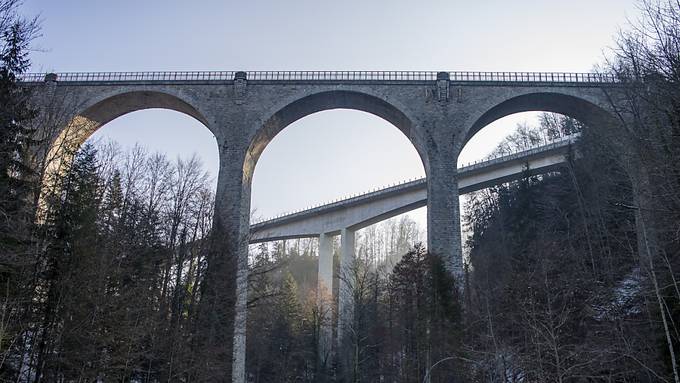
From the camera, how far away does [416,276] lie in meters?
23.0

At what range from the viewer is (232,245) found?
22.8 meters

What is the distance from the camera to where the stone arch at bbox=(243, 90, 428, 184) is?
2536 cm

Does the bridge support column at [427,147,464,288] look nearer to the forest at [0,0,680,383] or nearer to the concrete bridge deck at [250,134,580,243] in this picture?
the forest at [0,0,680,383]

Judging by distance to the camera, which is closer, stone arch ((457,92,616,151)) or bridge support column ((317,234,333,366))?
stone arch ((457,92,616,151))

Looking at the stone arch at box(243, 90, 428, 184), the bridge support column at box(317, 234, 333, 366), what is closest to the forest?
the stone arch at box(243, 90, 428, 184)

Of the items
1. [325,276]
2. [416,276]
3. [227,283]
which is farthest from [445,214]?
[325,276]

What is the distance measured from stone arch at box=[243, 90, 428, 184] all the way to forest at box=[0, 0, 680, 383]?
3.07 m

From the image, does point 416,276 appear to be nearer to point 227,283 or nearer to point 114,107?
point 227,283

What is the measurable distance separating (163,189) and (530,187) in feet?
59.2

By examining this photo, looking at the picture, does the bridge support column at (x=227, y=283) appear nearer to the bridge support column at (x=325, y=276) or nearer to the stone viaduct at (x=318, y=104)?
the stone viaduct at (x=318, y=104)

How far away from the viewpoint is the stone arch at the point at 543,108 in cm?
2489

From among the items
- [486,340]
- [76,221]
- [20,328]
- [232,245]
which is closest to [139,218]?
[232,245]

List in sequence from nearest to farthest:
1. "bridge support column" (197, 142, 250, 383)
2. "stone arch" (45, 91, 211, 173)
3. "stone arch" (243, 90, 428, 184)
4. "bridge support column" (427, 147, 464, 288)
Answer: "bridge support column" (197, 142, 250, 383)
"bridge support column" (427, 147, 464, 288)
"stone arch" (243, 90, 428, 184)
"stone arch" (45, 91, 211, 173)

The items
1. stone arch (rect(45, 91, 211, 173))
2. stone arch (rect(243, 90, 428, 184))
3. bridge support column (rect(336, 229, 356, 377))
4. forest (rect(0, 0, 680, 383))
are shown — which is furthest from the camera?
bridge support column (rect(336, 229, 356, 377))
